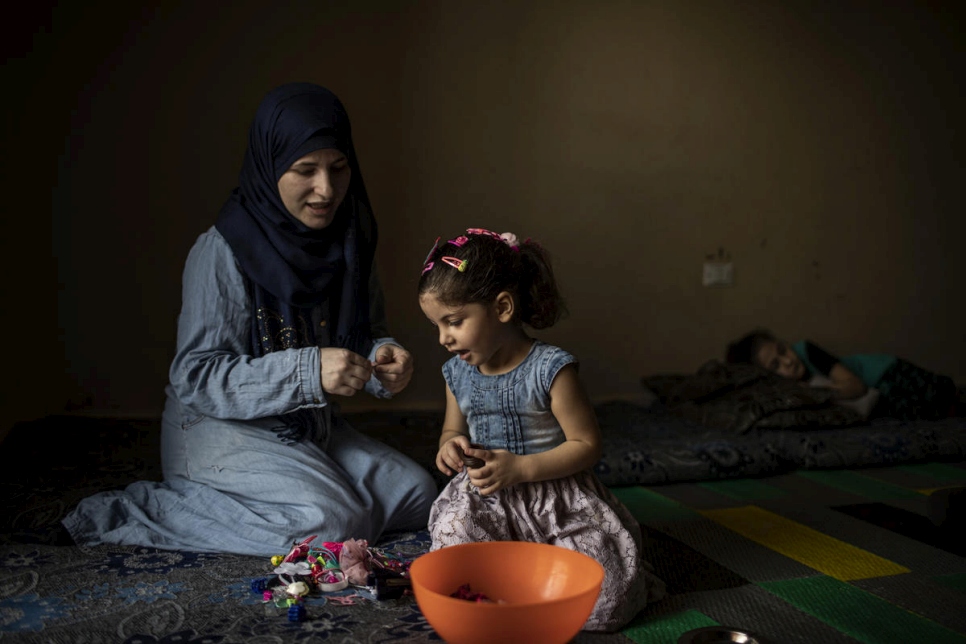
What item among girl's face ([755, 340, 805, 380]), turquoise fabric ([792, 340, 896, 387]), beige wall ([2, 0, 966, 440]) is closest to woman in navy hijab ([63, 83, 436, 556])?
beige wall ([2, 0, 966, 440])

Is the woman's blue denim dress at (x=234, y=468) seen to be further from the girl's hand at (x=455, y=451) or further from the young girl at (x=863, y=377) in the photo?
the young girl at (x=863, y=377)

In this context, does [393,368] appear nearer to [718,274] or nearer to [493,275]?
[493,275]

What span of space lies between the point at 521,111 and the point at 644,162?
2.13ft

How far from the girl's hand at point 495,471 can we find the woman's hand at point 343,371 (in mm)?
376

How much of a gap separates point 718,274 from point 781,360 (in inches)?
22.9

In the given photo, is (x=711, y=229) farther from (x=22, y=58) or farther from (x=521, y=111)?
(x=22, y=58)

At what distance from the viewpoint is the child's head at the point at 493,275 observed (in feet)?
5.39

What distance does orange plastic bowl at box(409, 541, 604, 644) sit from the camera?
3.93ft

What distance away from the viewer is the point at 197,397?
6.33ft

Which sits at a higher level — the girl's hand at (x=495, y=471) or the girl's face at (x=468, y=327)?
the girl's face at (x=468, y=327)

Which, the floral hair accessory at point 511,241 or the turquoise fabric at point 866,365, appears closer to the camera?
the floral hair accessory at point 511,241

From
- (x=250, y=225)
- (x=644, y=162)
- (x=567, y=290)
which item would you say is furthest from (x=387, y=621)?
(x=644, y=162)

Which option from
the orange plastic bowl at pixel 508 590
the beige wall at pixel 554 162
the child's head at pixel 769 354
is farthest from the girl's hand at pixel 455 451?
the child's head at pixel 769 354

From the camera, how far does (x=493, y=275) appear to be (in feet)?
5.43
